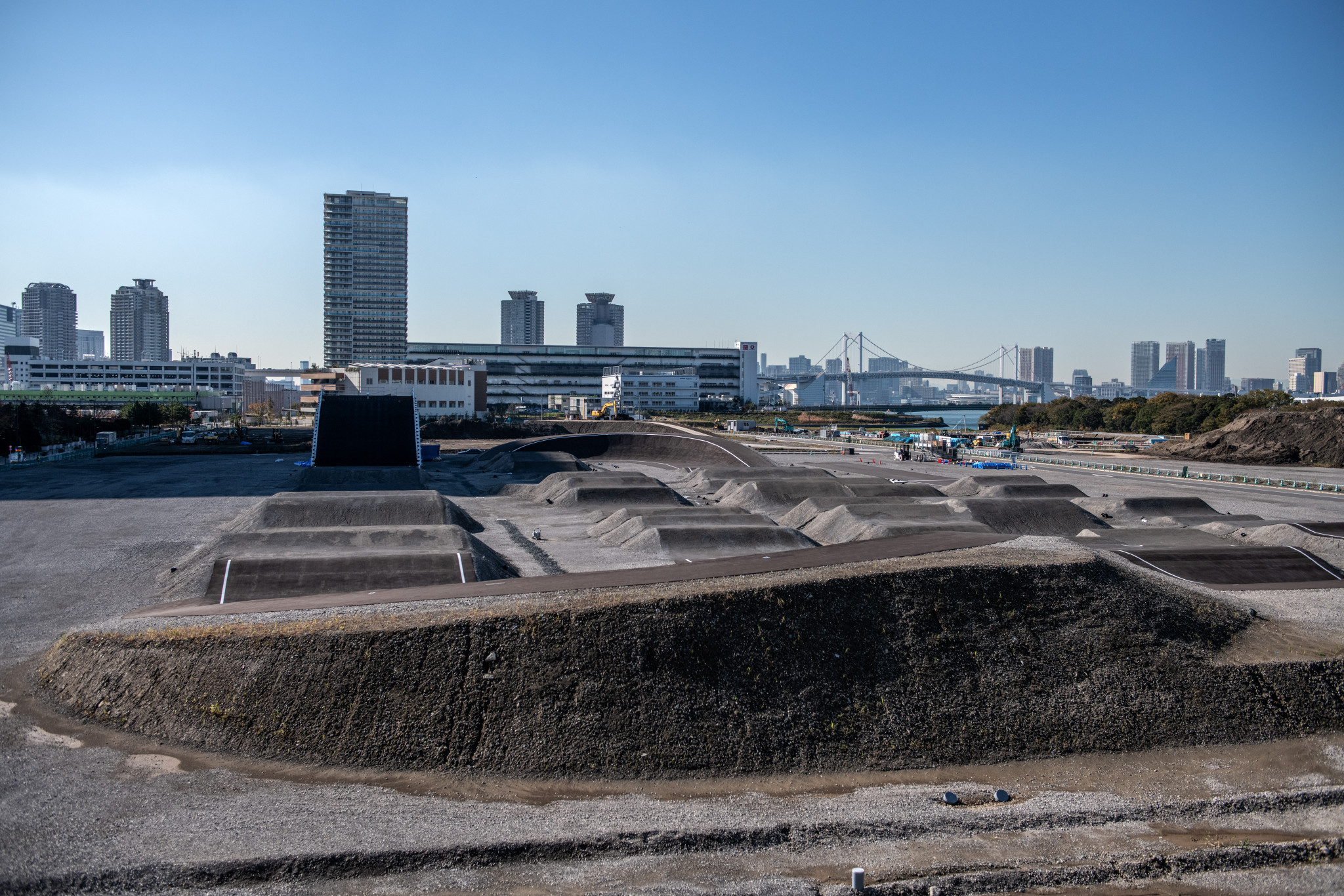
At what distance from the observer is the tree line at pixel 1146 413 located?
8912 centimetres

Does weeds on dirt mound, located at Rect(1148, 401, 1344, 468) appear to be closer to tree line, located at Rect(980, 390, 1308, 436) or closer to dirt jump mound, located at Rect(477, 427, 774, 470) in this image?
tree line, located at Rect(980, 390, 1308, 436)

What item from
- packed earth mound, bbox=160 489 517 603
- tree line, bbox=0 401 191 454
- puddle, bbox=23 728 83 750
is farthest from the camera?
tree line, bbox=0 401 191 454

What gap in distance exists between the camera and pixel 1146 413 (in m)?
101

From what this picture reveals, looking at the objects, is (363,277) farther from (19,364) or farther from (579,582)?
(579,582)

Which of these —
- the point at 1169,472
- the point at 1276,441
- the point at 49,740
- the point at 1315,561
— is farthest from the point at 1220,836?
the point at 1276,441

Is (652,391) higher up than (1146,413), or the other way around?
(652,391)

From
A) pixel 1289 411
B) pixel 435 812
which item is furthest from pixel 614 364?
pixel 435 812

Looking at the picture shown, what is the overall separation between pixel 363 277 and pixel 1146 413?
490 ft

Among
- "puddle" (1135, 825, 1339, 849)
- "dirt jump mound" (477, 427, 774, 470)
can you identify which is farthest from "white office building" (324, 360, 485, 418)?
"puddle" (1135, 825, 1339, 849)

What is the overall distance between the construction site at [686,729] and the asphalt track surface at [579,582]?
16cm

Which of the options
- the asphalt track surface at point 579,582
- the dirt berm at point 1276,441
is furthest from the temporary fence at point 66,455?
the dirt berm at point 1276,441

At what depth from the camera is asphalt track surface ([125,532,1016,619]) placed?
16828 millimetres

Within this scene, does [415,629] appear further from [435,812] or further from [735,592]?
[735,592]

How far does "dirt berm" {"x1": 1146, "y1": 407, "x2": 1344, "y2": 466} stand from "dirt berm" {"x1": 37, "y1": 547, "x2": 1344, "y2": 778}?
201ft
